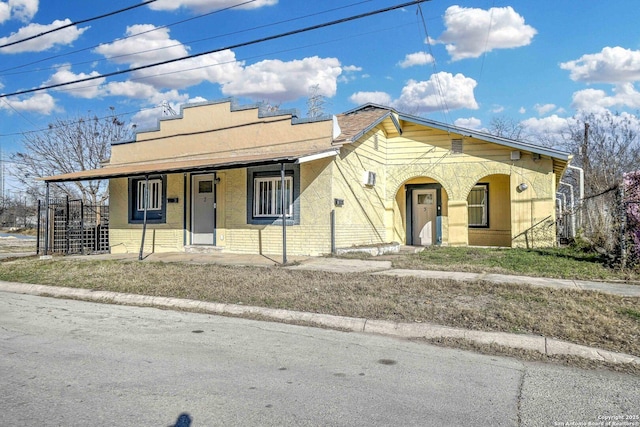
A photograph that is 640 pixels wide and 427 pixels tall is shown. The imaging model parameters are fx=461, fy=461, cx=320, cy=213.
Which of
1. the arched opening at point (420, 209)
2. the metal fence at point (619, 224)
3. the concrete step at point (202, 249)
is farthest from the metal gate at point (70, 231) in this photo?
the metal fence at point (619, 224)

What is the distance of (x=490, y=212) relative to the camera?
1778 cm

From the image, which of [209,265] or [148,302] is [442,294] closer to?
[148,302]

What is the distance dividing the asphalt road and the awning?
6.21m

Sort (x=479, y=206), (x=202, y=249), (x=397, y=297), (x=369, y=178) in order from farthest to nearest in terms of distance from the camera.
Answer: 1. (x=479, y=206)
2. (x=369, y=178)
3. (x=202, y=249)
4. (x=397, y=297)

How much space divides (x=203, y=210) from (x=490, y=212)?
10724 millimetres

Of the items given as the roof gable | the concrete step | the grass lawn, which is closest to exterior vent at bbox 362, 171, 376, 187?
the roof gable

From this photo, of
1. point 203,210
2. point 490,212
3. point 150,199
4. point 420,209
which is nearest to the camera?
→ point 203,210

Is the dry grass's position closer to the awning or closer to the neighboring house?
the awning

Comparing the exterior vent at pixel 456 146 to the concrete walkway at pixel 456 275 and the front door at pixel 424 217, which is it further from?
the concrete walkway at pixel 456 275

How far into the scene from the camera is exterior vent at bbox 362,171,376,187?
15.3 metres

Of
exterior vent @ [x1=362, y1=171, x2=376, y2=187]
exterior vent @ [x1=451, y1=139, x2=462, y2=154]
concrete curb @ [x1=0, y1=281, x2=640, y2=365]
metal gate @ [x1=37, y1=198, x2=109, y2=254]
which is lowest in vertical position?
concrete curb @ [x1=0, y1=281, x2=640, y2=365]

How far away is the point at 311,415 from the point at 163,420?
1065 mm

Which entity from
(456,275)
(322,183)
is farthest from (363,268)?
(322,183)

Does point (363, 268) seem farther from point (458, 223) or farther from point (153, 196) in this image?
point (153, 196)
